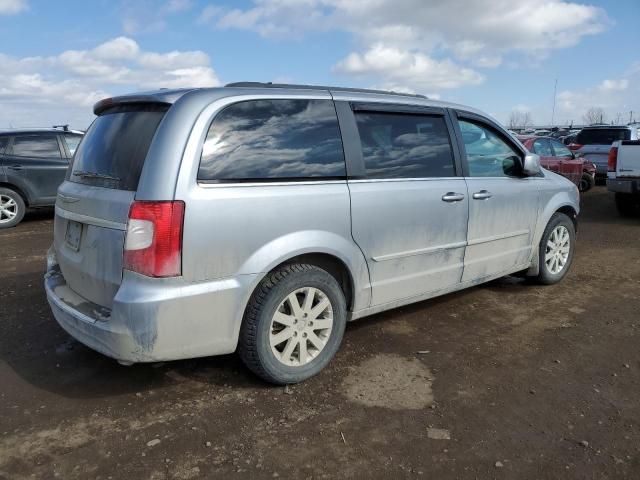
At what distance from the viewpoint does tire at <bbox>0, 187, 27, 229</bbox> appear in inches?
364

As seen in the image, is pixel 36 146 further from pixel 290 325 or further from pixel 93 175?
pixel 290 325

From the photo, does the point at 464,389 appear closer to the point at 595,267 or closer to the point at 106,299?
the point at 106,299

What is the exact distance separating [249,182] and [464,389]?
1.81 metres

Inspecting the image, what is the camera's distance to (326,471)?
8.21ft

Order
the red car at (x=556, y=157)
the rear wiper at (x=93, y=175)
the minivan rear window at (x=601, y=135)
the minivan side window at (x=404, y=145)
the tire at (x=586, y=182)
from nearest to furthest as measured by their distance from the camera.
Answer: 1. the rear wiper at (x=93, y=175)
2. the minivan side window at (x=404, y=145)
3. the red car at (x=556, y=157)
4. the tire at (x=586, y=182)
5. the minivan rear window at (x=601, y=135)

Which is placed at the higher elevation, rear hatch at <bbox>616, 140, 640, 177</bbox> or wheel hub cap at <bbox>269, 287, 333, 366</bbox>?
rear hatch at <bbox>616, 140, 640, 177</bbox>

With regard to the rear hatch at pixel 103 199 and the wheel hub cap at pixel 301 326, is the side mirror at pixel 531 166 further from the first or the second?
the rear hatch at pixel 103 199

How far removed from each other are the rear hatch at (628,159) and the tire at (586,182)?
156 inches

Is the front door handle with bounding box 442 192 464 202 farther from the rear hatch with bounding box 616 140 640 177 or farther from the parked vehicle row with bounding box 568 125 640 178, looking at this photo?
the parked vehicle row with bounding box 568 125 640 178

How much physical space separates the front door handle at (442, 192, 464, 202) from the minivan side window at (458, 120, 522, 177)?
0.31m

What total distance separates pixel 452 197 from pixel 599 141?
46.5 ft

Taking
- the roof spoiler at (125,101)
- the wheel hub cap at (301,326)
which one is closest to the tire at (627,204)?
the wheel hub cap at (301,326)

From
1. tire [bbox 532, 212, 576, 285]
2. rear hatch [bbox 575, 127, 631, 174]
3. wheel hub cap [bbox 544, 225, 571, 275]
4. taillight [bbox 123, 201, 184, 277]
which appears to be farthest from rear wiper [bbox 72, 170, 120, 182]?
rear hatch [bbox 575, 127, 631, 174]

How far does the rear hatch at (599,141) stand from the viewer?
1438 cm
